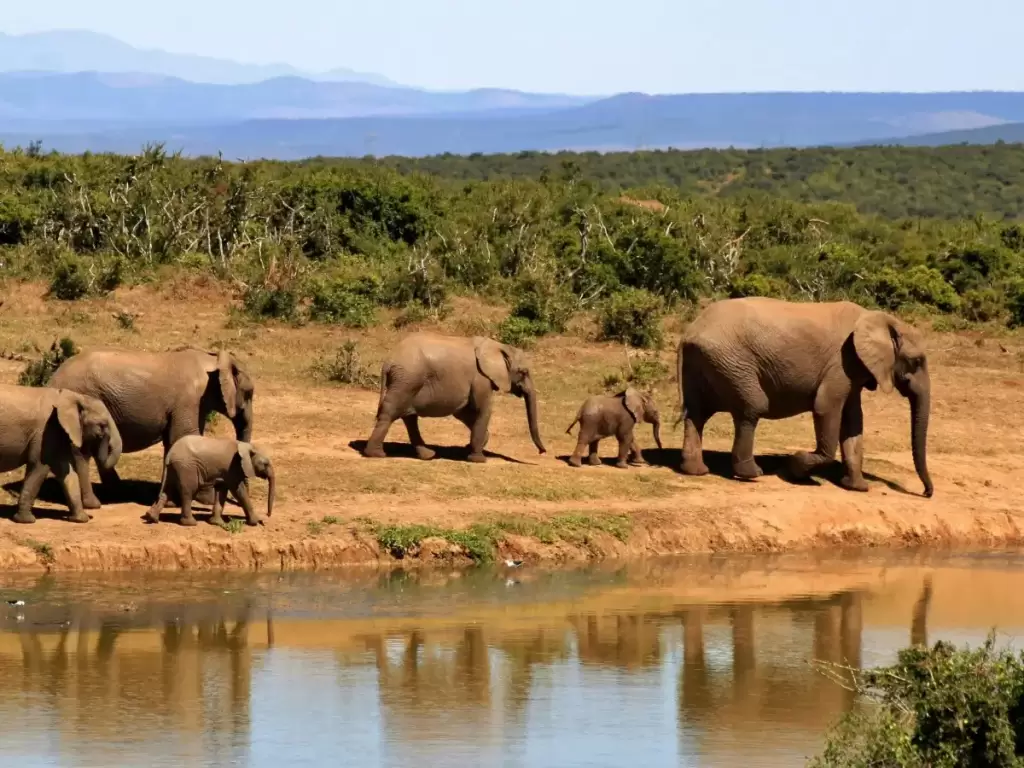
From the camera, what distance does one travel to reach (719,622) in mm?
15750

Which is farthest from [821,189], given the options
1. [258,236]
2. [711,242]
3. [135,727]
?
[135,727]

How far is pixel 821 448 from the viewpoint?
19984 millimetres

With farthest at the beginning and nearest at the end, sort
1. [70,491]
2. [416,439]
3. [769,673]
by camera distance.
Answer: [416,439] < [70,491] < [769,673]

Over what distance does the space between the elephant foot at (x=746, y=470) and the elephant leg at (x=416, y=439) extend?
122 inches

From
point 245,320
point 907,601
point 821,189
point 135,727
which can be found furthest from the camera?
point 821,189

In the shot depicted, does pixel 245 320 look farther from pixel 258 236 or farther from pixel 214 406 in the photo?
pixel 214 406

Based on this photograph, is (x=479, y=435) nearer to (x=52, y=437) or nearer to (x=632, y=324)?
(x=52, y=437)

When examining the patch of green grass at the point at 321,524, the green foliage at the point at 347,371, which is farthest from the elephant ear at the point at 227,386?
the green foliage at the point at 347,371

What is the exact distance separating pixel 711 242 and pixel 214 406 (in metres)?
16.6

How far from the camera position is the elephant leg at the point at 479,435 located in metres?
19.9

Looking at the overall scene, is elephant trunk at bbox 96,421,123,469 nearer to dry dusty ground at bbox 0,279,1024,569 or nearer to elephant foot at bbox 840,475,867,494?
dry dusty ground at bbox 0,279,1024,569

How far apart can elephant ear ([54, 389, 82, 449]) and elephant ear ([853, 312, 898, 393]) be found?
304 inches

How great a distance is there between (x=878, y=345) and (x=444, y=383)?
14.2 feet

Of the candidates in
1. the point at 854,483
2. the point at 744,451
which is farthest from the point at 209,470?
the point at 854,483
